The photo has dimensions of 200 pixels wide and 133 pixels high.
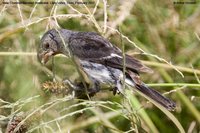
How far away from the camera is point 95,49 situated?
3.90m

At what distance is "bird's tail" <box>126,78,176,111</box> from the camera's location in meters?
3.24

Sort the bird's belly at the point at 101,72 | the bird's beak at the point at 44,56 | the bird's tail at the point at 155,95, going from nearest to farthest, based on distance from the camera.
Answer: the bird's tail at the point at 155,95 < the bird's belly at the point at 101,72 < the bird's beak at the point at 44,56

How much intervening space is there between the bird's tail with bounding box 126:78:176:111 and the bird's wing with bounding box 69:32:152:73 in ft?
Answer: 0.38

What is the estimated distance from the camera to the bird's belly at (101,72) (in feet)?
12.2

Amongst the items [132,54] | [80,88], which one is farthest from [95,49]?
[80,88]

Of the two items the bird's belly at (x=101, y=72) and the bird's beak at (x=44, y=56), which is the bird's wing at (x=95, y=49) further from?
the bird's beak at (x=44, y=56)

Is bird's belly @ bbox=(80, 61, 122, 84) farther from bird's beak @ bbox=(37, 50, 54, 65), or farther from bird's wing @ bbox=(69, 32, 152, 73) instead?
bird's beak @ bbox=(37, 50, 54, 65)

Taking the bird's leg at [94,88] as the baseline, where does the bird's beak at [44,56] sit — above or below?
above

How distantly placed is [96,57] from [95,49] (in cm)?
5

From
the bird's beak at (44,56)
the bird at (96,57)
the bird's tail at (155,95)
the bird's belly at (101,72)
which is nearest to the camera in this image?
the bird's tail at (155,95)

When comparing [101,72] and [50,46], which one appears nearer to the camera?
[101,72]

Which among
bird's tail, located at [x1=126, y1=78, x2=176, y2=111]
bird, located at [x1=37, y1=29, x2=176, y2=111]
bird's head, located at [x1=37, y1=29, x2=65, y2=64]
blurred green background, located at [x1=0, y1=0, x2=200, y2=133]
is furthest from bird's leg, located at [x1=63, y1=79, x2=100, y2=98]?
bird's head, located at [x1=37, y1=29, x2=65, y2=64]

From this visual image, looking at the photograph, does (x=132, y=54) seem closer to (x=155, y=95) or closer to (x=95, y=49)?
(x=95, y=49)

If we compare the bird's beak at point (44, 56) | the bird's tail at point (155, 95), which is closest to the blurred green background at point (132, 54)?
the bird's beak at point (44, 56)
